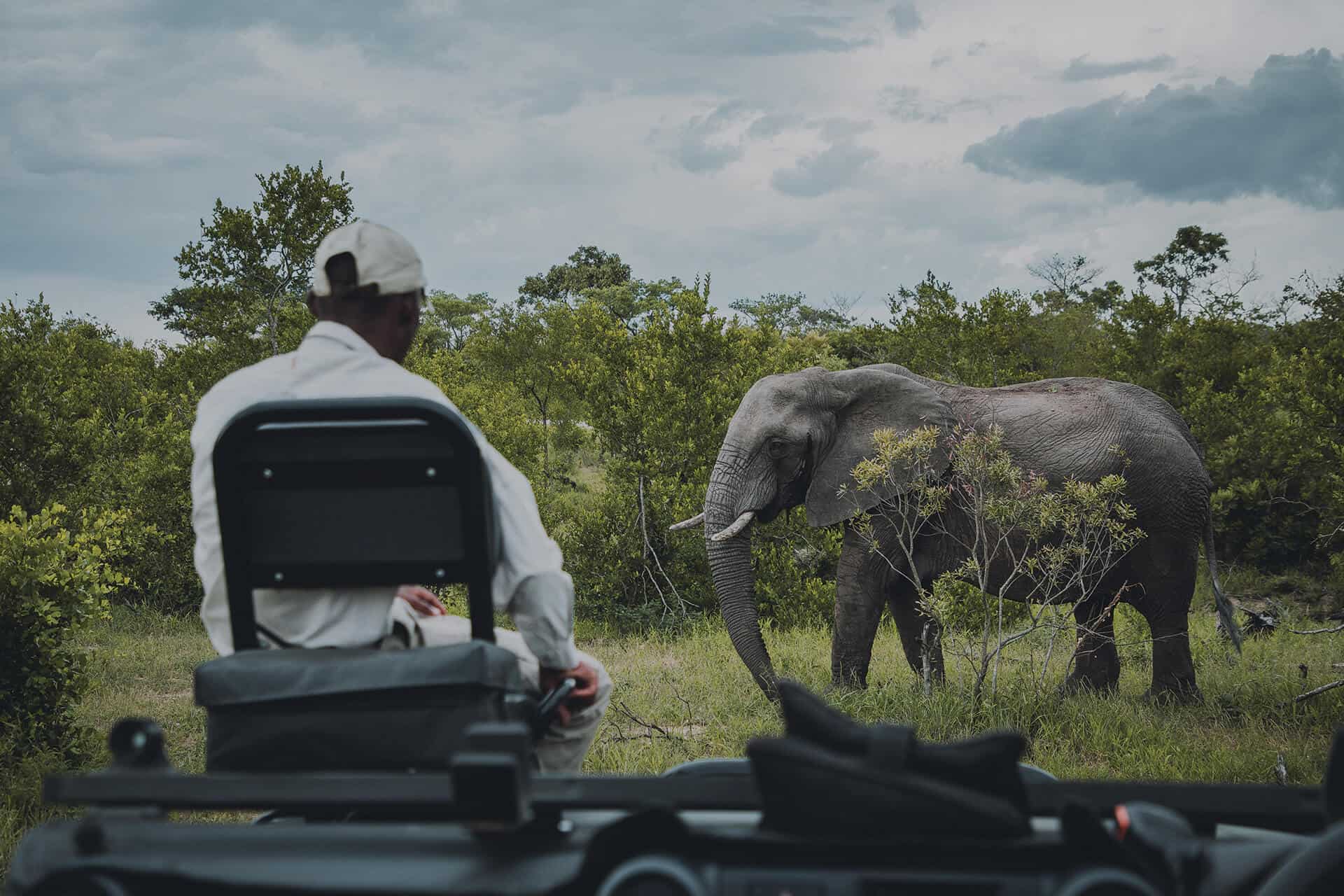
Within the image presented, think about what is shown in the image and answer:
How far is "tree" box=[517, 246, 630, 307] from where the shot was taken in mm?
50469

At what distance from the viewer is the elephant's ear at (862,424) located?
7.91 m

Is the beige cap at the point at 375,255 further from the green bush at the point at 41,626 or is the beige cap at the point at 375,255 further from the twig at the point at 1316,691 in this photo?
the twig at the point at 1316,691

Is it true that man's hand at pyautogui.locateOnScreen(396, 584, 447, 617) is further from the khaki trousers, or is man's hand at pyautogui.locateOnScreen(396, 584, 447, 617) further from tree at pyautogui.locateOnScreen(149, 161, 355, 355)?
tree at pyautogui.locateOnScreen(149, 161, 355, 355)

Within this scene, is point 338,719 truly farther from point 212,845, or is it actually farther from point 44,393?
point 44,393

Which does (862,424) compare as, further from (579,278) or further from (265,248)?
(579,278)

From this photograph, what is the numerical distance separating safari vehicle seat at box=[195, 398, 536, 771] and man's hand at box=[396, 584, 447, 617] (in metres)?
0.67

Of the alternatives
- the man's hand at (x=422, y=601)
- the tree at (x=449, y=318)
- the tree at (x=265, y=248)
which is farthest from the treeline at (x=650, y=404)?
the tree at (x=449, y=318)

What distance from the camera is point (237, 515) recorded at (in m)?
2.29

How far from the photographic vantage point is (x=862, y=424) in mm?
8188

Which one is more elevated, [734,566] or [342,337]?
[342,337]

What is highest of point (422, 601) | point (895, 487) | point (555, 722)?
point (422, 601)

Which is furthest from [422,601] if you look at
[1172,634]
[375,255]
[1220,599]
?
[1220,599]

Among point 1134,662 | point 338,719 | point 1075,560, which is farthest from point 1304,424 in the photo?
point 338,719

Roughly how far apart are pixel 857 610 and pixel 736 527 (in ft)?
3.10
